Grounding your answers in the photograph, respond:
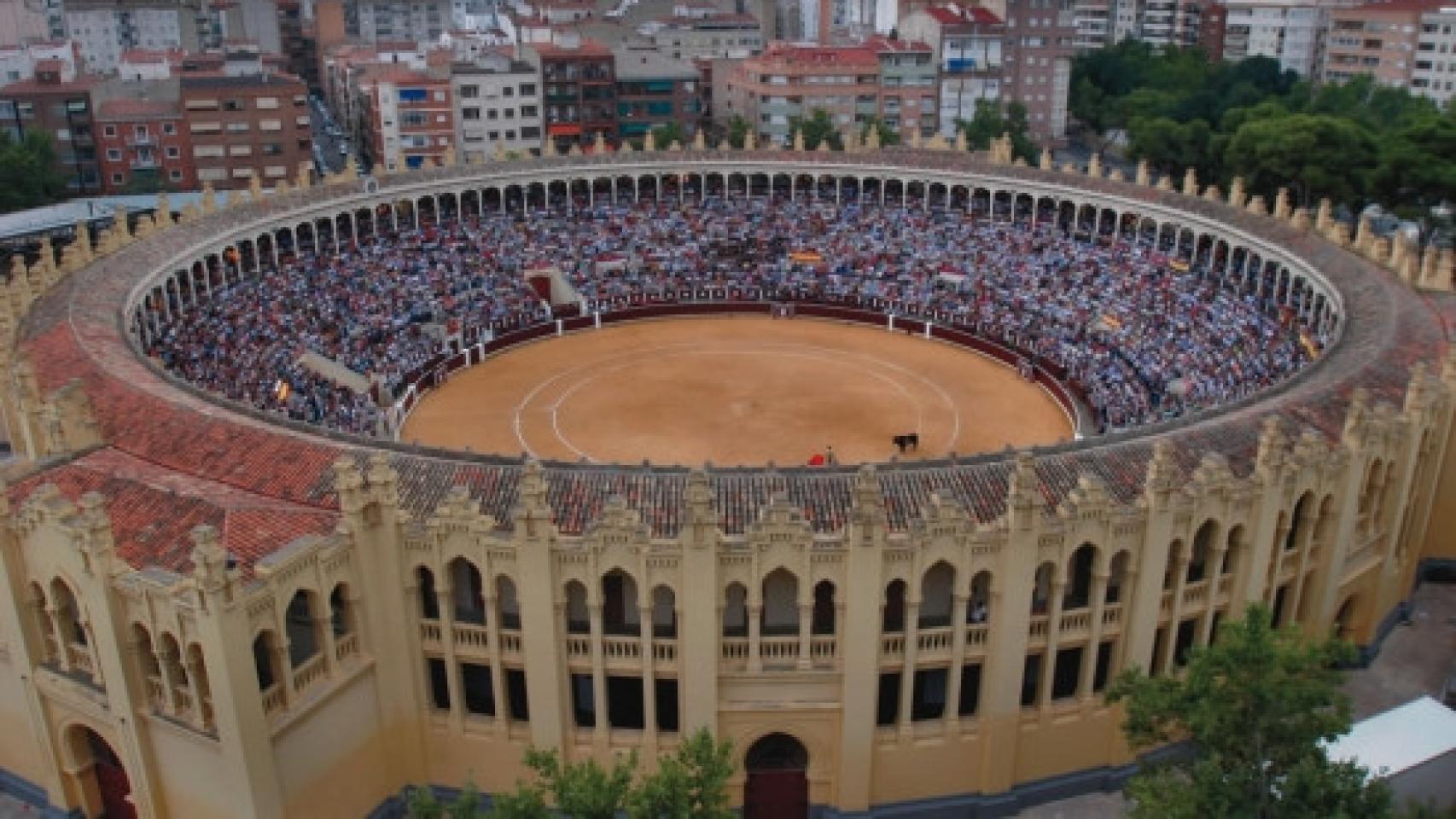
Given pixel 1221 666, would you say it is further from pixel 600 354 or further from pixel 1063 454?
pixel 600 354

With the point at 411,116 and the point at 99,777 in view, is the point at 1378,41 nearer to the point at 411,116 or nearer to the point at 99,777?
the point at 411,116

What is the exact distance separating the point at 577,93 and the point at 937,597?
118m


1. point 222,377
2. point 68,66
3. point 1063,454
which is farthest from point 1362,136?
point 68,66

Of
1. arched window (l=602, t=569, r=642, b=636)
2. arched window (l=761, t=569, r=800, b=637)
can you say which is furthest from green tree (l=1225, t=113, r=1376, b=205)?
arched window (l=602, t=569, r=642, b=636)

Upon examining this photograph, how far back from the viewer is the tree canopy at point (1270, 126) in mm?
101250

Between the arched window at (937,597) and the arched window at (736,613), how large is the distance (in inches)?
218

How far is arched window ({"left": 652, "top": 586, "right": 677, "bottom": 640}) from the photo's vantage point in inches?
1496

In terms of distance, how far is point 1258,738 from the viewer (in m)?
28.0

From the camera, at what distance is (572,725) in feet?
128

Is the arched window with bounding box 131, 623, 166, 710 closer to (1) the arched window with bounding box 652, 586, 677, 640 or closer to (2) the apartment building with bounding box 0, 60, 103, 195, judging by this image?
(1) the arched window with bounding box 652, 586, 677, 640

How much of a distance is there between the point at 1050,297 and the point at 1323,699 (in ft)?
220

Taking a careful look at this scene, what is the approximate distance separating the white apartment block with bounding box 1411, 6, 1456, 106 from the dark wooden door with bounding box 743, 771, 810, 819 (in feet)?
511

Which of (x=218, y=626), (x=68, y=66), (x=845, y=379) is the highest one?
(x=68, y=66)

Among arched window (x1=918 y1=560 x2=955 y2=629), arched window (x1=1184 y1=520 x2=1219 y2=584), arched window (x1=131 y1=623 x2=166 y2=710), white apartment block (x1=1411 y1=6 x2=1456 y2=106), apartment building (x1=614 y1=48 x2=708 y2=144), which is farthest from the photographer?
white apartment block (x1=1411 y1=6 x2=1456 y2=106)
